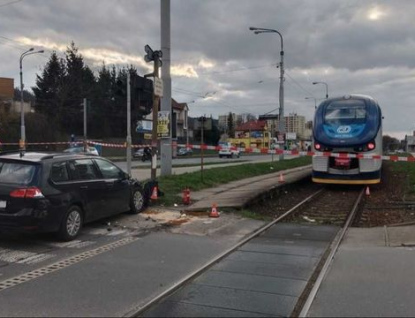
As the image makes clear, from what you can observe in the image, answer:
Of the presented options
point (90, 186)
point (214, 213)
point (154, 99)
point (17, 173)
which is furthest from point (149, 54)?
point (17, 173)

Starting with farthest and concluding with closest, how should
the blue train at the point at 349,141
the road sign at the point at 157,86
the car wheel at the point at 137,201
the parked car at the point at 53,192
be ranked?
the blue train at the point at 349,141 → the road sign at the point at 157,86 → the car wheel at the point at 137,201 → the parked car at the point at 53,192

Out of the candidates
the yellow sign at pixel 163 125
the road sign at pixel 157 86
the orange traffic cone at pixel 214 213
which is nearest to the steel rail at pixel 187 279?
the orange traffic cone at pixel 214 213

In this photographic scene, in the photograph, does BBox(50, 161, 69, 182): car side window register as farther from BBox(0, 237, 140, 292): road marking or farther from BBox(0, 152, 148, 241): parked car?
BBox(0, 237, 140, 292): road marking

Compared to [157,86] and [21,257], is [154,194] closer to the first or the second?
[157,86]

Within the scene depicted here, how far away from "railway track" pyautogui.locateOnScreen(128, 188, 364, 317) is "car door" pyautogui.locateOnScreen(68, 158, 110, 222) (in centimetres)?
290

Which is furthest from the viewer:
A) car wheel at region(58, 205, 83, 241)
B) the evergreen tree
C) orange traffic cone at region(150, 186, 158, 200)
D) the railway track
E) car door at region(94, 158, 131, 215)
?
the evergreen tree

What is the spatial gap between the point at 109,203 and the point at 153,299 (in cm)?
496

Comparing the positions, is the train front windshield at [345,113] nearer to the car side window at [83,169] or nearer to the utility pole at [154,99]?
the utility pole at [154,99]

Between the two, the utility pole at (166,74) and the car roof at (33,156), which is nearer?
the car roof at (33,156)

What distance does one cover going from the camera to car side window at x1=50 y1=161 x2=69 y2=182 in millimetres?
8750

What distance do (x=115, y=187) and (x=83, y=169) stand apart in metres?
1.09

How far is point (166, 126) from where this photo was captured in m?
15.2

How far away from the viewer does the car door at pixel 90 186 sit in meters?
9.32

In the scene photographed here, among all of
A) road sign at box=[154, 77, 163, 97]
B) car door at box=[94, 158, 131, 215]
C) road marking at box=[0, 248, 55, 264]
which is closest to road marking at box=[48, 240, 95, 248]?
road marking at box=[0, 248, 55, 264]
